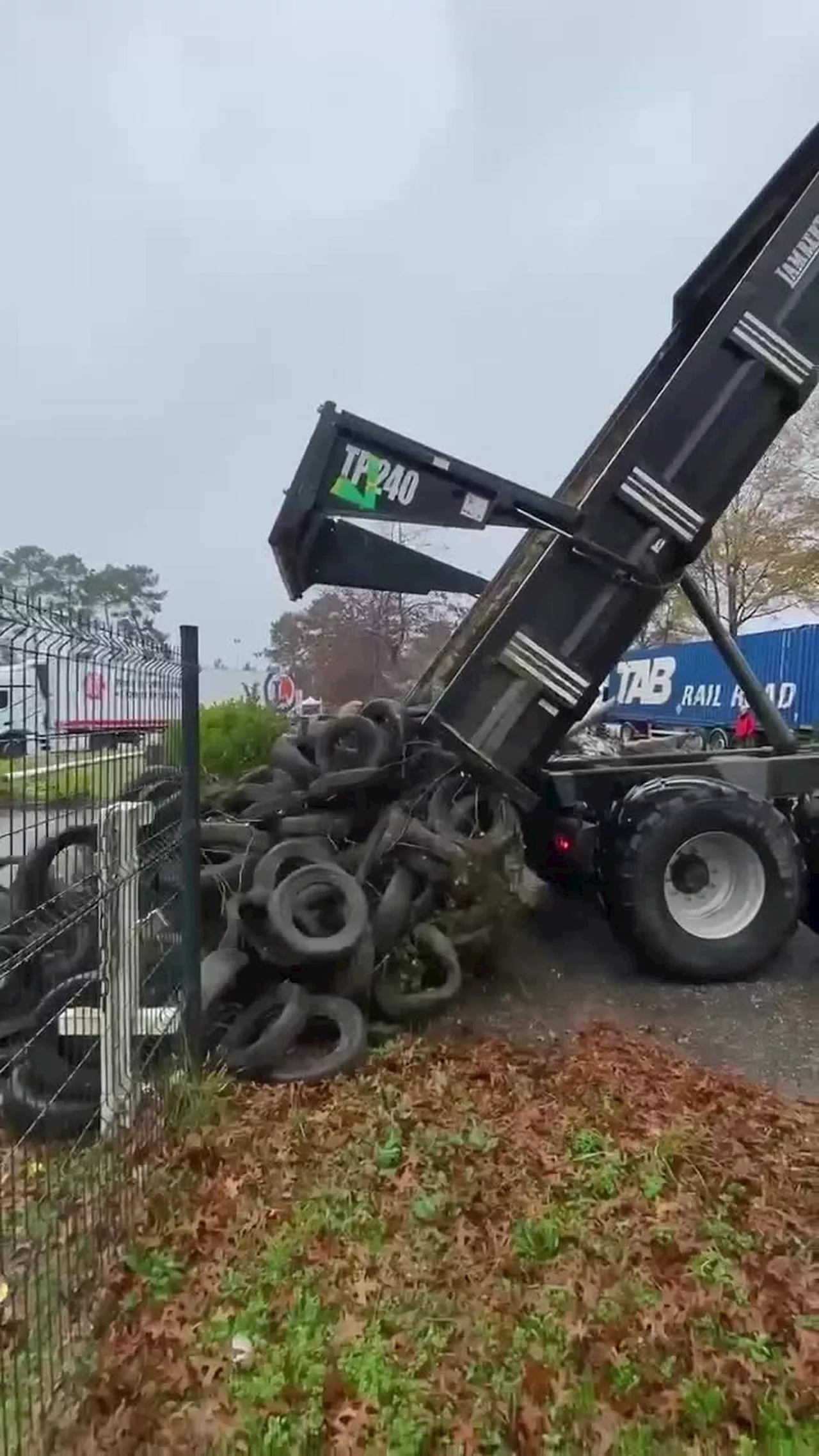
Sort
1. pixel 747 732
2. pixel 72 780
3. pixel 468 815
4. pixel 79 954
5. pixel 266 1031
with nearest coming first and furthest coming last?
pixel 72 780 → pixel 79 954 → pixel 266 1031 → pixel 468 815 → pixel 747 732

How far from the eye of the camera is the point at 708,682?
25.6m

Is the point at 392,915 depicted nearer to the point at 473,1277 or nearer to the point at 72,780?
the point at 473,1277

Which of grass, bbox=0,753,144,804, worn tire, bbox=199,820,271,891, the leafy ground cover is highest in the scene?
grass, bbox=0,753,144,804

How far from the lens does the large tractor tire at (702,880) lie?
6445mm

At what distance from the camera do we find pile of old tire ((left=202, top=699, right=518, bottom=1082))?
201 inches

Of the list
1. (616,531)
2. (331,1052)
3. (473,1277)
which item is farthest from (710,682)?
(473,1277)

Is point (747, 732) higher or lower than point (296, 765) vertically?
higher

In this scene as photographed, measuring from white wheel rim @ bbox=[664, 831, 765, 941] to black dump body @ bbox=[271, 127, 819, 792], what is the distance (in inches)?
38.9

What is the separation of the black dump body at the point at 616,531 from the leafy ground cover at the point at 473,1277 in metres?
2.21

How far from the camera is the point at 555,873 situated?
7770mm

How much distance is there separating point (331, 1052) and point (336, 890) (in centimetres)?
72

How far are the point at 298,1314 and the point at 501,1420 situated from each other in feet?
2.19

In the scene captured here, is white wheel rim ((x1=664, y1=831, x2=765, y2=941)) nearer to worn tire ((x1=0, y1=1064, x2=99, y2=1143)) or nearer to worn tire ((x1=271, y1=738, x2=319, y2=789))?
worn tire ((x1=271, y1=738, x2=319, y2=789))

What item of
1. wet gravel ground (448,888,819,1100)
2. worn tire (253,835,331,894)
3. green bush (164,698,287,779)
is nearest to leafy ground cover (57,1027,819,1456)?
wet gravel ground (448,888,819,1100)
